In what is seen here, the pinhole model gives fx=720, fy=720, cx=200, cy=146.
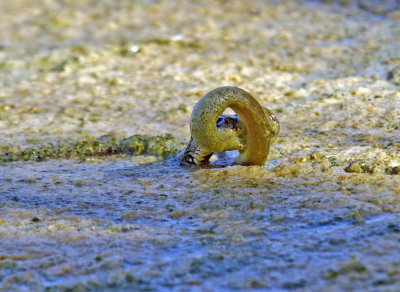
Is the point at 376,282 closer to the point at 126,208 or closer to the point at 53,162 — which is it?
the point at 126,208

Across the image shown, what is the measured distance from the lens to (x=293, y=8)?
6.37 meters

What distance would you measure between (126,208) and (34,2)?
436 cm

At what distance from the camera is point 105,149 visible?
144 inches

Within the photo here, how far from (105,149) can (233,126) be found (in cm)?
83

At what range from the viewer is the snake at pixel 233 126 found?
3.00m

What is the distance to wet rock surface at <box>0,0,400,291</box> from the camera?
2.23m

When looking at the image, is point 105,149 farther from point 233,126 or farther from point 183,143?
point 233,126

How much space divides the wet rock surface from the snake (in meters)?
0.09

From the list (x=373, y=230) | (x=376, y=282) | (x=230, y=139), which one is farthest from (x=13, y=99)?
(x=376, y=282)

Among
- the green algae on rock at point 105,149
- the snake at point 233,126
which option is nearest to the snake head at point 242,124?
the snake at point 233,126

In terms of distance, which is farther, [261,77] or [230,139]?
[261,77]

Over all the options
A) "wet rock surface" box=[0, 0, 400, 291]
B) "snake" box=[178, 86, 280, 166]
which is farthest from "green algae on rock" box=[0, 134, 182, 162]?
"snake" box=[178, 86, 280, 166]

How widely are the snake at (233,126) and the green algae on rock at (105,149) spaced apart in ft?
1.33

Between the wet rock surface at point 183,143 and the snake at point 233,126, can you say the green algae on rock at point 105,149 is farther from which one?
the snake at point 233,126
